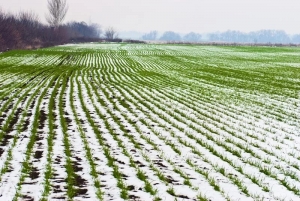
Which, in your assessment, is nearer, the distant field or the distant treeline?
the distant field

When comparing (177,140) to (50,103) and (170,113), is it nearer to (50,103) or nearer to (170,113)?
(170,113)

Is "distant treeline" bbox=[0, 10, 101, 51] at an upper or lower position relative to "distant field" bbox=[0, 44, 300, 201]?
upper

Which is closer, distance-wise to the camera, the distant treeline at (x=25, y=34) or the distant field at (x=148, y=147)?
the distant field at (x=148, y=147)

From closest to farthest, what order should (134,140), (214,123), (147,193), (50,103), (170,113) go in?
1. (147,193)
2. (134,140)
3. (214,123)
4. (170,113)
5. (50,103)

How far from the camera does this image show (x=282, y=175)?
277 inches

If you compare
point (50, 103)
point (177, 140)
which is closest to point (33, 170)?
point (177, 140)

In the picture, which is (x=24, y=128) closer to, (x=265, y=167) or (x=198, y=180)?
(x=198, y=180)

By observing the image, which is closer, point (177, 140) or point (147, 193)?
point (147, 193)

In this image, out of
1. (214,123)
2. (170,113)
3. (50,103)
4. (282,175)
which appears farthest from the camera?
(50,103)

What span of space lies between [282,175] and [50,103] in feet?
34.1

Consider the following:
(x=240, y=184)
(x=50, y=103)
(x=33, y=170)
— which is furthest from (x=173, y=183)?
(x=50, y=103)

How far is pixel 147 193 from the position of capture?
20.0ft

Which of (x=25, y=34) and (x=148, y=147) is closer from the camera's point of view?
(x=148, y=147)

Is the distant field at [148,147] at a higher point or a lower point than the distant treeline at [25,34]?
lower
